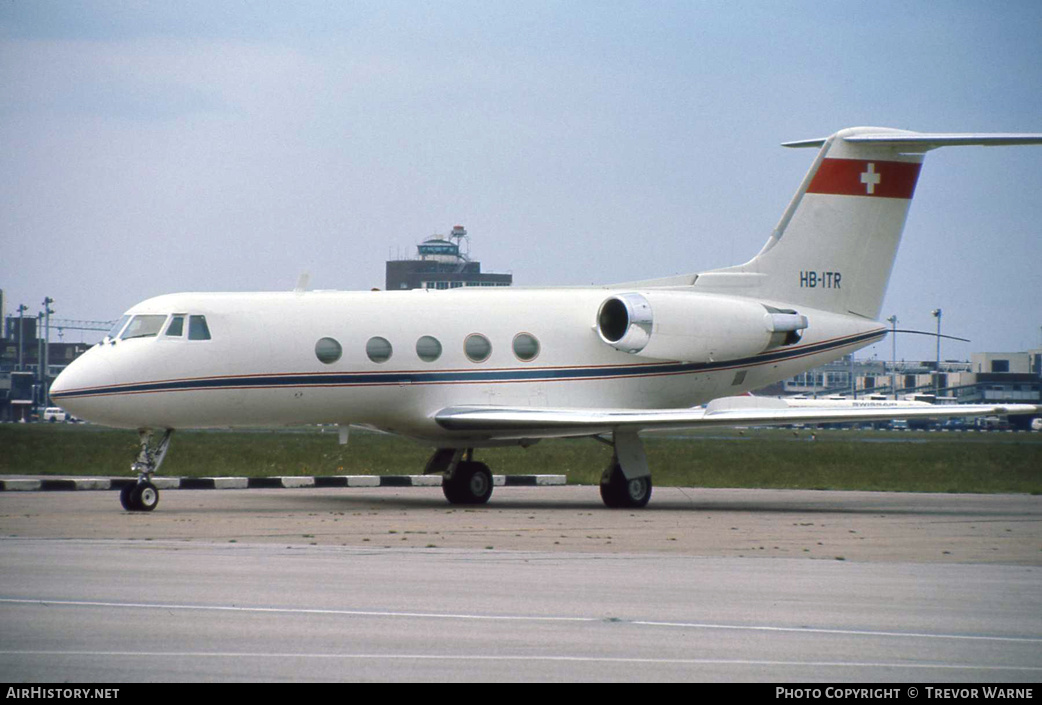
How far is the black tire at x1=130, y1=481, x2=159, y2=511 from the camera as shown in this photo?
1894cm

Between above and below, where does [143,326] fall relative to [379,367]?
above

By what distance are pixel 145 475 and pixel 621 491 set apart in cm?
737

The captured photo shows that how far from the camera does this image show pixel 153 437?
19.9m

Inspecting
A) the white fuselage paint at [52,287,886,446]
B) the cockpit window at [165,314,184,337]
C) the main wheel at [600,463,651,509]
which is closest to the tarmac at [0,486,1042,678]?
the white fuselage paint at [52,287,886,446]

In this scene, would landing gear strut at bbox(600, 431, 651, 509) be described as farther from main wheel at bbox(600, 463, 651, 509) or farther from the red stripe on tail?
the red stripe on tail

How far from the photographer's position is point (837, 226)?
83.3 ft

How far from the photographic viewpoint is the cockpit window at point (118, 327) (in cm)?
2022

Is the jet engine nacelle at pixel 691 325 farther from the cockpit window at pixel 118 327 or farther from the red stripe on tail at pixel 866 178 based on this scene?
the cockpit window at pixel 118 327

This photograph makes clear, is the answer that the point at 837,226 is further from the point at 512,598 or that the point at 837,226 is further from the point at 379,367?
the point at 512,598

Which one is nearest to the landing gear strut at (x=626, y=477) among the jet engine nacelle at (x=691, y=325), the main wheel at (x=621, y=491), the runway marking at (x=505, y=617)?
the main wheel at (x=621, y=491)

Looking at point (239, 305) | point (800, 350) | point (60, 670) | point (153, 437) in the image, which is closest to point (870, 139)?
point (800, 350)

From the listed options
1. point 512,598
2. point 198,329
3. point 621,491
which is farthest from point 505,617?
point 621,491

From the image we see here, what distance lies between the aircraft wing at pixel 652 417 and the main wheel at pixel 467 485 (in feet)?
2.47
